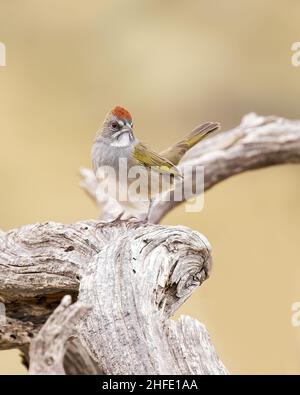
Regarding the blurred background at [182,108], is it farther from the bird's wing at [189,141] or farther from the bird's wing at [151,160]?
the bird's wing at [151,160]

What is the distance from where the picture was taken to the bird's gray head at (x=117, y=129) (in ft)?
13.9

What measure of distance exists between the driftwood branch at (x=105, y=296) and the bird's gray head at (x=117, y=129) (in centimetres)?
56

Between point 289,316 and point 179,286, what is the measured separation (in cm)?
305

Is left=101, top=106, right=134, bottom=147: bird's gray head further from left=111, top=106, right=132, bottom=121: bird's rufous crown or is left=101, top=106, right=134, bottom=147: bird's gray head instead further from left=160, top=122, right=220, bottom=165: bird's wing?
left=160, top=122, right=220, bottom=165: bird's wing

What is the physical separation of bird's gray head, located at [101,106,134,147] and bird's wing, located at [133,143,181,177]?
0.08 meters

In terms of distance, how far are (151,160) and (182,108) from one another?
5.47 metres

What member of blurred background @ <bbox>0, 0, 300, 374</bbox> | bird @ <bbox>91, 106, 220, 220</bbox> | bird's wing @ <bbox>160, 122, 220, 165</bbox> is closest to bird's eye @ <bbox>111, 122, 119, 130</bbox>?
bird @ <bbox>91, 106, 220, 220</bbox>

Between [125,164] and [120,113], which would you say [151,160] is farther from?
[120,113]


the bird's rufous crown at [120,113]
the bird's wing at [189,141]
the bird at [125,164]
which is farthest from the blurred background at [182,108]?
the bird's rufous crown at [120,113]

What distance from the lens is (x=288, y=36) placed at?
35.5 feet

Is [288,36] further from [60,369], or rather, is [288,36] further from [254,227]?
[60,369]

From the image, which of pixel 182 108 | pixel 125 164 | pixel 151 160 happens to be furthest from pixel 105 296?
pixel 182 108

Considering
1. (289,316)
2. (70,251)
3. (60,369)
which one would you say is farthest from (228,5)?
(60,369)

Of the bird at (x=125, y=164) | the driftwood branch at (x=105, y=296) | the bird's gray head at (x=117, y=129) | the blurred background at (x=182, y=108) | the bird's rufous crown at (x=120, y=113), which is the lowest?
the driftwood branch at (x=105, y=296)
